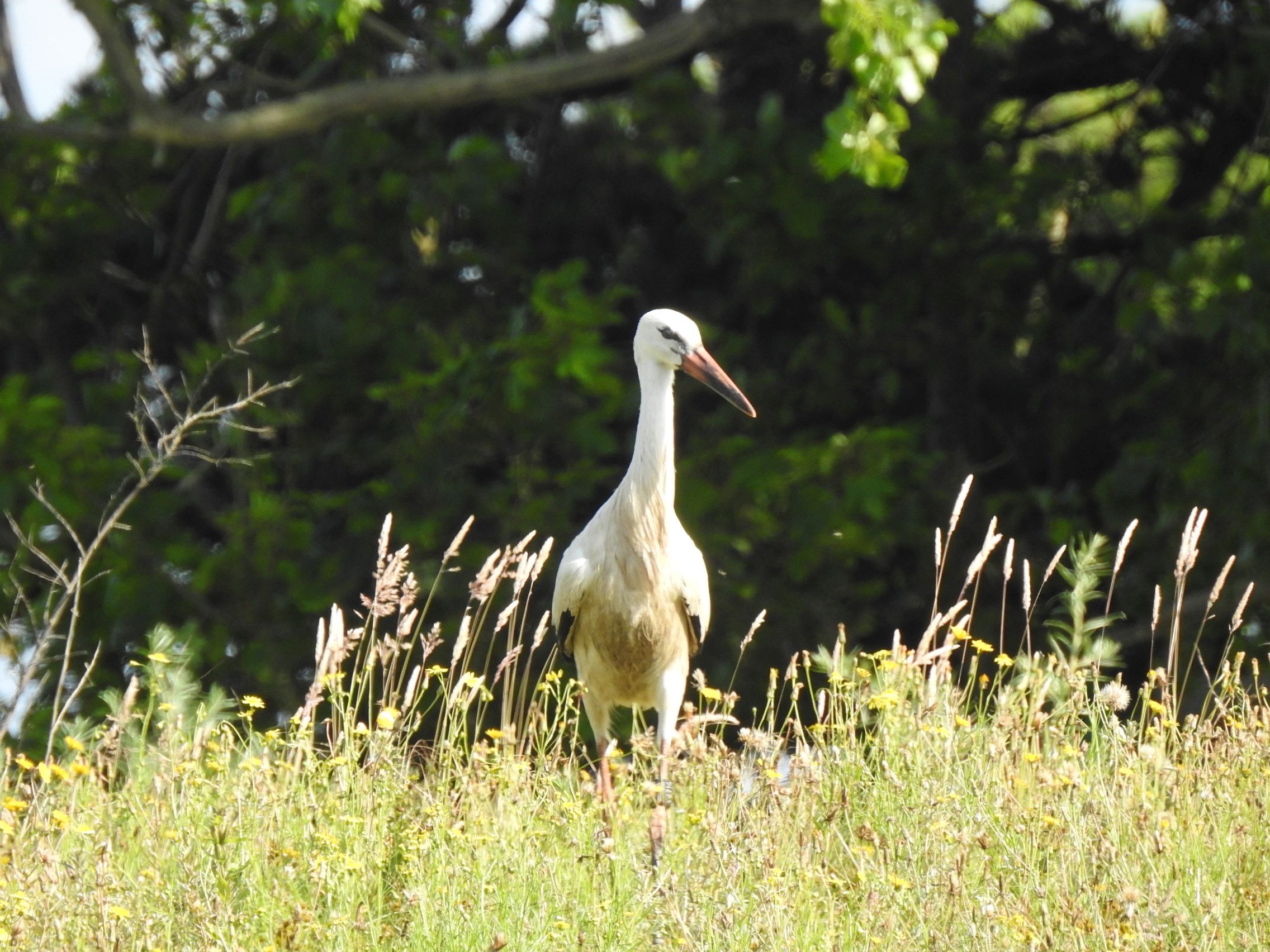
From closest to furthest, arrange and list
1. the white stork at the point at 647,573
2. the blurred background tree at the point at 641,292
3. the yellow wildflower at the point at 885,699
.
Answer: the yellow wildflower at the point at 885,699
the white stork at the point at 647,573
the blurred background tree at the point at 641,292

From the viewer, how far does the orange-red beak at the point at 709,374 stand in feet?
18.7

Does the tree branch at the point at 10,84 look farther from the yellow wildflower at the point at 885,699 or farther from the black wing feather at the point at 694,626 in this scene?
the yellow wildflower at the point at 885,699

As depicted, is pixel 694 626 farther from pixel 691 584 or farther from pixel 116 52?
pixel 116 52

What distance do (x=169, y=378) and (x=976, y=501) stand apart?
4.77 m

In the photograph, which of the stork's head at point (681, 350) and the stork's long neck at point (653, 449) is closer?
the stork's head at point (681, 350)

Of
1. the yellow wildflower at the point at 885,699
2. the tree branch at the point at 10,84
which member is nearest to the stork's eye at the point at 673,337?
the yellow wildflower at the point at 885,699

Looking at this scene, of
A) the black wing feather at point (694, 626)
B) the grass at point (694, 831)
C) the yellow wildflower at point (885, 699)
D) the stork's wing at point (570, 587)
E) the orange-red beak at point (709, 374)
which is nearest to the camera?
the grass at point (694, 831)

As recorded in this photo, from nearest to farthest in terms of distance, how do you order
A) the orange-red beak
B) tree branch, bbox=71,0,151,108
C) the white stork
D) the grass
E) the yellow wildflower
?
1. the grass
2. the yellow wildflower
3. the orange-red beak
4. the white stork
5. tree branch, bbox=71,0,151,108

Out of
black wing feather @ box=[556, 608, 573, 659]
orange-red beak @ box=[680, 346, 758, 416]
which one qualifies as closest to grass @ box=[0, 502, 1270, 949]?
orange-red beak @ box=[680, 346, 758, 416]

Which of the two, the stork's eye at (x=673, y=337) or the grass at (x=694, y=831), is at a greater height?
the stork's eye at (x=673, y=337)

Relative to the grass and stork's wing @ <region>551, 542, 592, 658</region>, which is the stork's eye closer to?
stork's wing @ <region>551, 542, 592, 658</region>

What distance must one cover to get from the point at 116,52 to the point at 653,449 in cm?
322

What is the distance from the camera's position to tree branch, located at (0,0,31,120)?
8.59 metres

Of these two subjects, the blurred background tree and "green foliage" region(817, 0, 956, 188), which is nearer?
"green foliage" region(817, 0, 956, 188)
